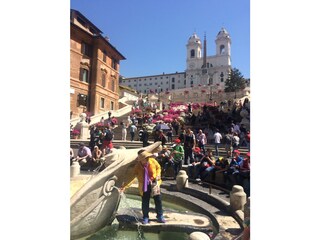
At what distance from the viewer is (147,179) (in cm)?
436

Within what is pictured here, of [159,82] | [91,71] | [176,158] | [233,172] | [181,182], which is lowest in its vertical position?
[181,182]

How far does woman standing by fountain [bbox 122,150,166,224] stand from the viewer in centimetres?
434

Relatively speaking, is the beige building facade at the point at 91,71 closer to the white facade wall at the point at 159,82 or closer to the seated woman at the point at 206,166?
the seated woman at the point at 206,166

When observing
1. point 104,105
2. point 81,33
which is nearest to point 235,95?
point 104,105

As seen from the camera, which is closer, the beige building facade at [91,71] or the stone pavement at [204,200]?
the stone pavement at [204,200]

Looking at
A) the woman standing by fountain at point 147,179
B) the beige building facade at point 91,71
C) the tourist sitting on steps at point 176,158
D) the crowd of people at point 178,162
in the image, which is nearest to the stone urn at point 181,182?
the crowd of people at point 178,162

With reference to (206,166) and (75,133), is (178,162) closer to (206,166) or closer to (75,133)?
(206,166)

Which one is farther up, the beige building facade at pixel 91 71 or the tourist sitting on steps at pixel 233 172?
the beige building facade at pixel 91 71

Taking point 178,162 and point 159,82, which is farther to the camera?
point 159,82

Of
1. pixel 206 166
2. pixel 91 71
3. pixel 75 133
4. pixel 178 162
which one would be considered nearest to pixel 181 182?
pixel 206 166

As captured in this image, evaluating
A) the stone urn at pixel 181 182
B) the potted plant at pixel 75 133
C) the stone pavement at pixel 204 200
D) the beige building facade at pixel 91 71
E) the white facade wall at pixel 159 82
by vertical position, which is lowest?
the stone pavement at pixel 204 200

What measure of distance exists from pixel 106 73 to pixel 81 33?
476 cm

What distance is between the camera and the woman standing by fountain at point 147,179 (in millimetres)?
4344
